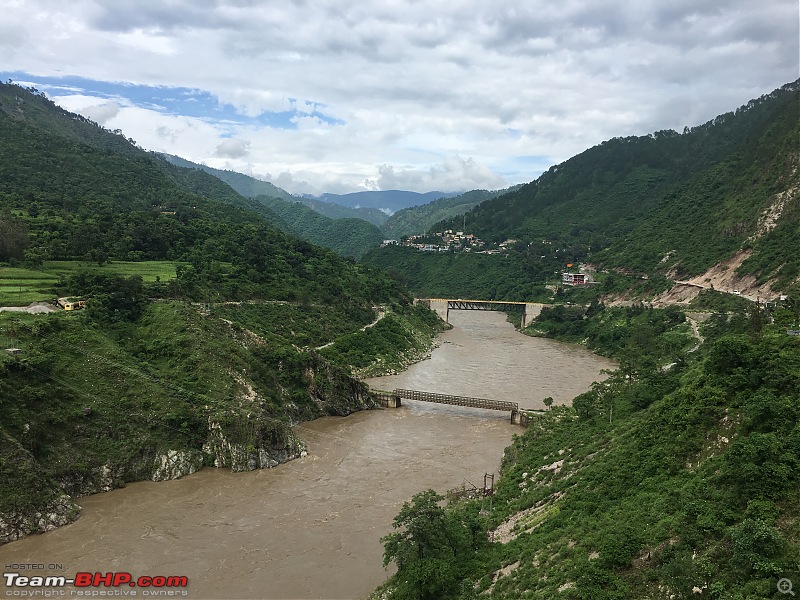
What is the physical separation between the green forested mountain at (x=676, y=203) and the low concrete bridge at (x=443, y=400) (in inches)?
1697

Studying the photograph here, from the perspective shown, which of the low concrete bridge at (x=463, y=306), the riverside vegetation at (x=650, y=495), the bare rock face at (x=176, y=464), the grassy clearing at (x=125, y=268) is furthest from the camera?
the low concrete bridge at (x=463, y=306)

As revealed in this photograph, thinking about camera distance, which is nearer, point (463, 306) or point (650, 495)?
→ point (650, 495)

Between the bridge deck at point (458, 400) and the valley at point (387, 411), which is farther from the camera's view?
the bridge deck at point (458, 400)

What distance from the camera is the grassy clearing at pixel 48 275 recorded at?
4156 cm

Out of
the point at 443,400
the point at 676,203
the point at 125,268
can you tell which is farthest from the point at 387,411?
the point at 676,203

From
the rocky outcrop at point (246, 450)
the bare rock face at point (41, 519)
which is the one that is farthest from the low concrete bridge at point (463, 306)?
the bare rock face at point (41, 519)

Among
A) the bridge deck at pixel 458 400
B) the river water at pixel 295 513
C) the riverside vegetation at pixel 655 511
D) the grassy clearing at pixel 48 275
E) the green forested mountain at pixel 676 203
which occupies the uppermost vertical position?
the green forested mountain at pixel 676 203

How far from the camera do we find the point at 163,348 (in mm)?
39281

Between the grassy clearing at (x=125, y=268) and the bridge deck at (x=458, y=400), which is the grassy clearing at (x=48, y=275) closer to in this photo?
the grassy clearing at (x=125, y=268)

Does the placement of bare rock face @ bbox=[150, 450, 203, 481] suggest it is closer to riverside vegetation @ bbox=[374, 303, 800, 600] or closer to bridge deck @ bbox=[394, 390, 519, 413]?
riverside vegetation @ bbox=[374, 303, 800, 600]

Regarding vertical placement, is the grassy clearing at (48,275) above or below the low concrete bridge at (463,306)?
above

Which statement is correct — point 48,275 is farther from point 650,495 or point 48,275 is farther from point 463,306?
point 463,306

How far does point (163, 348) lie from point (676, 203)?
109424mm

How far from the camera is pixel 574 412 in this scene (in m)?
38.3
